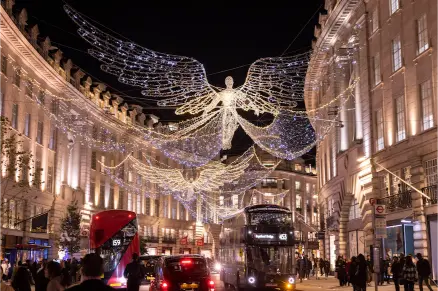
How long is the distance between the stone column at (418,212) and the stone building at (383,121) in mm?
47

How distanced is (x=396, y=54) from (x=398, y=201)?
767 cm

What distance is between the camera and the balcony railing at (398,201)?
3108 cm

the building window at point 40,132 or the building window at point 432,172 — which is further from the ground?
the building window at point 40,132

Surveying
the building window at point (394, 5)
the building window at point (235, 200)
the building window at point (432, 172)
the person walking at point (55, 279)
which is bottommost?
the person walking at point (55, 279)

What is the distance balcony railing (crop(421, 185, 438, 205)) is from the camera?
28344mm

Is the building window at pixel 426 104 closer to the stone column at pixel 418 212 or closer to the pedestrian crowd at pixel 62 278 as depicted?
the stone column at pixel 418 212

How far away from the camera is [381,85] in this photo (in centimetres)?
3481

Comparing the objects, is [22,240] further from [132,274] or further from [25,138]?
[132,274]

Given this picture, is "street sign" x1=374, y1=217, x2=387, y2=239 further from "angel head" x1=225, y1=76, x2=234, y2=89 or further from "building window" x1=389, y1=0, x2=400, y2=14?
"building window" x1=389, y1=0, x2=400, y2=14

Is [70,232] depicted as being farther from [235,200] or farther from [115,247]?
[235,200]

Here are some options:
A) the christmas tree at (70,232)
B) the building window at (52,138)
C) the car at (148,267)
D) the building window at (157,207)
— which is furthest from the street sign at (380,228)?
the building window at (157,207)

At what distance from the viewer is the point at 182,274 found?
1897 cm

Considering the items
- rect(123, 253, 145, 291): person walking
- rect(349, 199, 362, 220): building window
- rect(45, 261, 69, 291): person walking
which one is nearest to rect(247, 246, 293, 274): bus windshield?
rect(349, 199, 362, 220): building window

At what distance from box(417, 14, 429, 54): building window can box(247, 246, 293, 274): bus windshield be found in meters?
11.5
